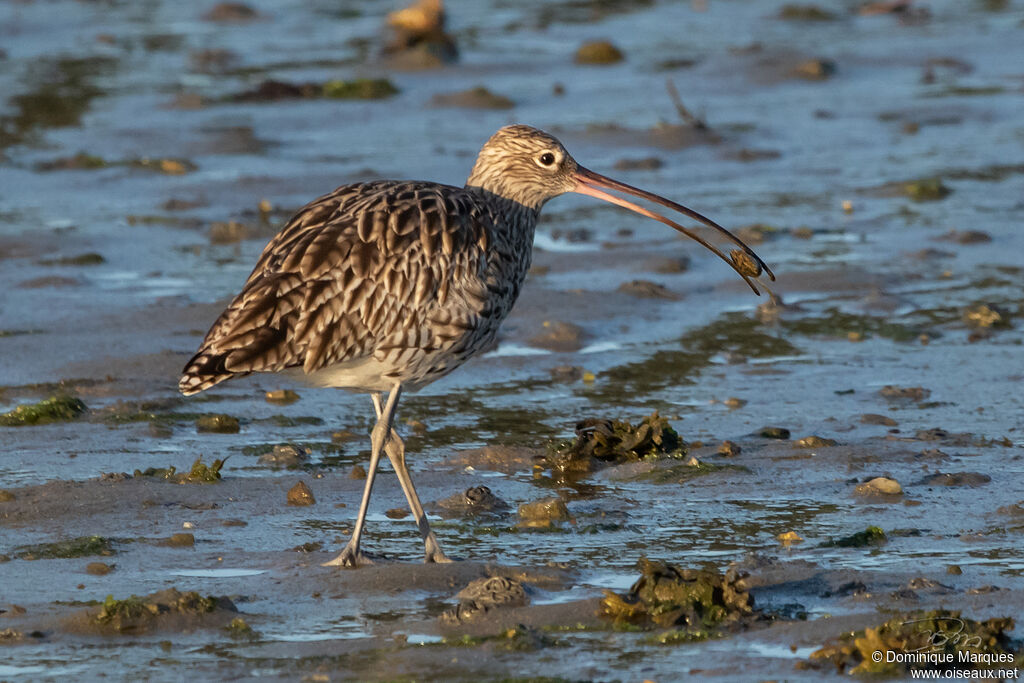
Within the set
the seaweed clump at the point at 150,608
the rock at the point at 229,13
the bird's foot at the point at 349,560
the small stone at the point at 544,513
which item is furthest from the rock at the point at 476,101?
the seaweed clump at the point at 150,608

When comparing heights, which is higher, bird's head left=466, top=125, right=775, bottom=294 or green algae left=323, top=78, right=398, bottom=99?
bird's head left=466, top=125, right=775, bottom=294

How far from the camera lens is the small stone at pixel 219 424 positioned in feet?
27.9

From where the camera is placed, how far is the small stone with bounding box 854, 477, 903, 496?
24.5ft

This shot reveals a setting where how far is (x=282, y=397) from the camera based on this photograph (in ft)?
29.6

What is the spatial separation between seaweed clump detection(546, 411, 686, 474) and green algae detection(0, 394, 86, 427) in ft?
7.97

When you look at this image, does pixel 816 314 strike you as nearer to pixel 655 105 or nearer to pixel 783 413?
pixel 783 413

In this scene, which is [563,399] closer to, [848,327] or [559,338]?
[559,338]

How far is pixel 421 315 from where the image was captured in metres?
6.89

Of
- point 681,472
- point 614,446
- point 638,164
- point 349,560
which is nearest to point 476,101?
point 638,164

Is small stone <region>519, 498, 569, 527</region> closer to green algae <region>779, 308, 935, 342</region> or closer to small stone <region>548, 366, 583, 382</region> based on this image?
small stone <region>548, 366, 583, 382</region>

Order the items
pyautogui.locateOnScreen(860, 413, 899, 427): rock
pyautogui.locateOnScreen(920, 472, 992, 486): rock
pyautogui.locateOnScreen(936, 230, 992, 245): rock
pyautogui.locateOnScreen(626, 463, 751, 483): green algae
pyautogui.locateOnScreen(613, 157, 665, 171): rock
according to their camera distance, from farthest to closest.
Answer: pyautogui.locateOnScreen(613, 157, 665, 171): rock → pyautogui.locateOnScreen(936, 230, 992, 245): rock → pyautogui.locateOnScreen(860, 413, 899, 427): rock → pyautogui.locateOnScreen(626, 463, 751, 483): green algae → pyautogui.locateOnScreen(920, 472, 992, 486): rock

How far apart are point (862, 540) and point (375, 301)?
7.04ft

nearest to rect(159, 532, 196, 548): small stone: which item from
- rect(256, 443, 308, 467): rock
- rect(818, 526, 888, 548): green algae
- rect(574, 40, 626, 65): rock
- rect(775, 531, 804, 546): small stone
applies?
rect(256, 443, 308, 467): rock
